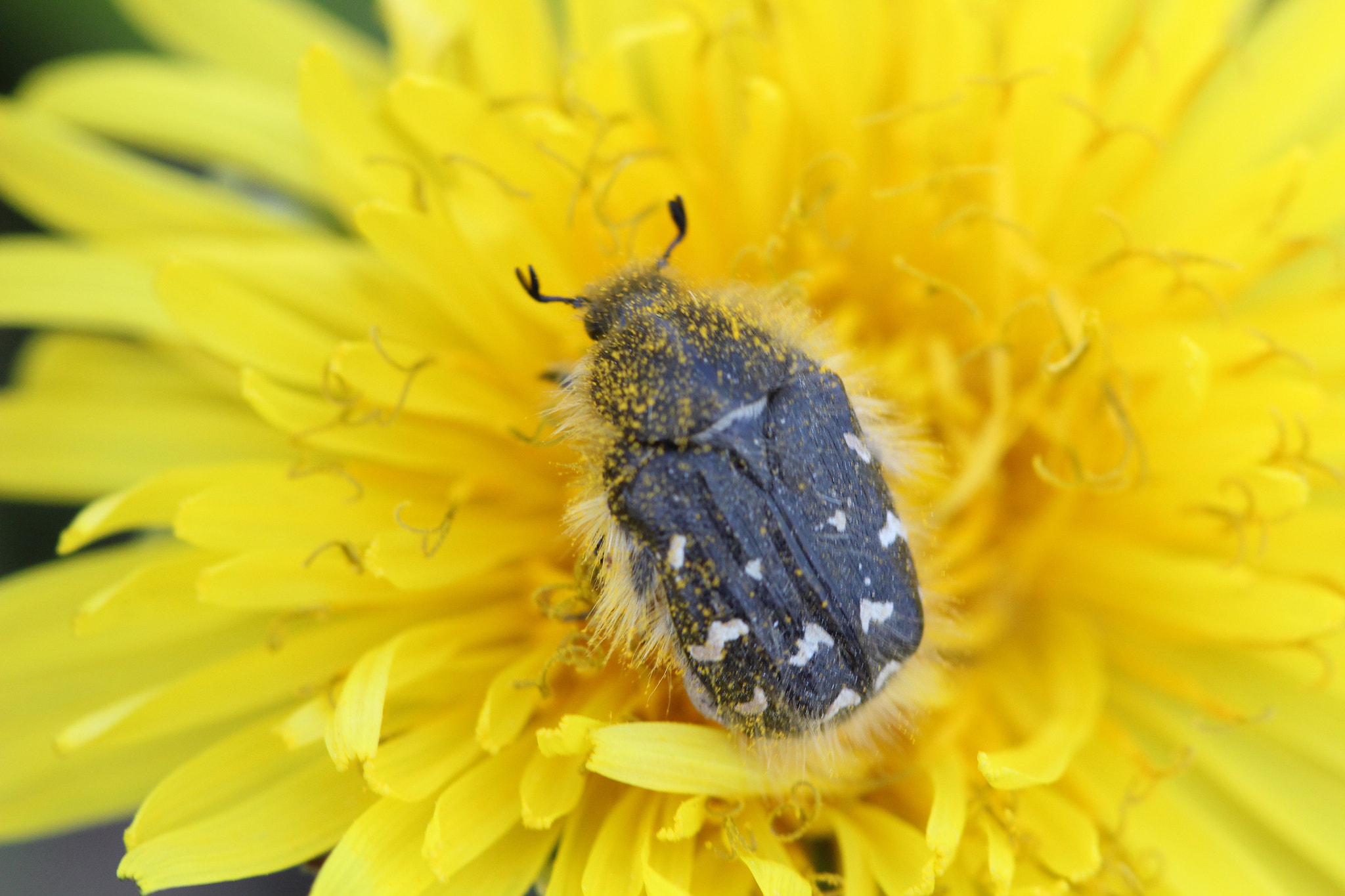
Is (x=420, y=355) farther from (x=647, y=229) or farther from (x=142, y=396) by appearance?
(x=142, y=396)

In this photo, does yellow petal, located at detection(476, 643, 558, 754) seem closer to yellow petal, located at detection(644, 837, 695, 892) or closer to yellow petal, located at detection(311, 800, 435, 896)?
yellow petal, located at detection(311, 800, 435, 896)

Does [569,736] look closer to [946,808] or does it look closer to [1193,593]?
[946,808]

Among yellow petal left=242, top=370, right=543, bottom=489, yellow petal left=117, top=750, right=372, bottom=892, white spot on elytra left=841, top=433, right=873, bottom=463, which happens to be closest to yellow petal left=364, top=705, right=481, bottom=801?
yellow petal left=117, top=750, right=372, bottom=892

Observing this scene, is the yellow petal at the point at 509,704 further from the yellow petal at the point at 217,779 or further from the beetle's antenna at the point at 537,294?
the beetle's antenna at the point at 537,294

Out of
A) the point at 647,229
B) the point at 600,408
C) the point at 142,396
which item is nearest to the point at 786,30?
the point at 647,229

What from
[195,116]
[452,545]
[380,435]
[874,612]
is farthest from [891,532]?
[195,116]
